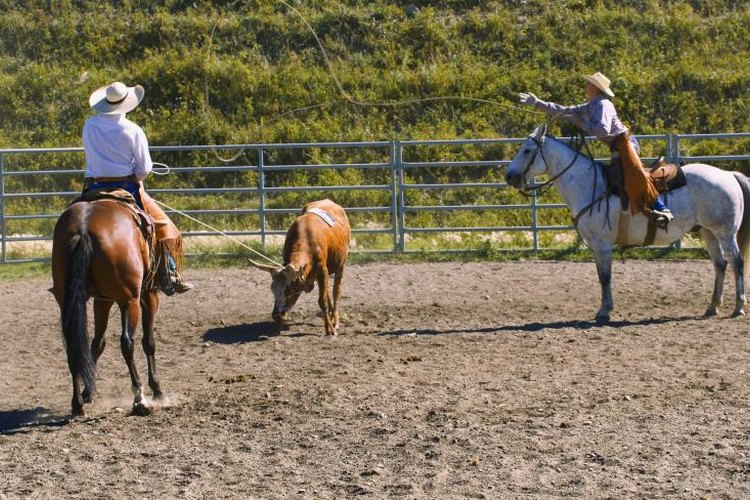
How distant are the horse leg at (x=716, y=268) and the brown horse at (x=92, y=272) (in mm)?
5879

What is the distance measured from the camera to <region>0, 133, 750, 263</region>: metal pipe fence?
53.0 ft

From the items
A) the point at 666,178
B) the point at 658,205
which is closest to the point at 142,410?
the point at 658,205

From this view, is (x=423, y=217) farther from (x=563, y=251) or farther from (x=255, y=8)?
(x=255, y=8)

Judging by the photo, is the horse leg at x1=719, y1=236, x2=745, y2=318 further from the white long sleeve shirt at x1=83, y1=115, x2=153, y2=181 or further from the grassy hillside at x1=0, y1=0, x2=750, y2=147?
the grassy hillside at x1=0, y1=0, x2=750, y2=147

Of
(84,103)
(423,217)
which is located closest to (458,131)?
(423,217)

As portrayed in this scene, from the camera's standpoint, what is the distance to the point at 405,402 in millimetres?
8000

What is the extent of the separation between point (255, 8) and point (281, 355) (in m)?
15.9

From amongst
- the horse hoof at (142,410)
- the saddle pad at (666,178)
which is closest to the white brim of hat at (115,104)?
the horse hoof at (142,410)

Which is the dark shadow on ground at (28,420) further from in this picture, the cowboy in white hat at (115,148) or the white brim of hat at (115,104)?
the white brim of hat at (115,104)

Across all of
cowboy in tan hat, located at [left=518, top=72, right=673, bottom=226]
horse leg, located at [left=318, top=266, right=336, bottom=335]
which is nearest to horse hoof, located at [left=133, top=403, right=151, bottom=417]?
horse leg, located at [left=318, top=266, right=336, bottom=335]

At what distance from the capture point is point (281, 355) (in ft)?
32.6

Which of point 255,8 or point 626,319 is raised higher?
point 255,8

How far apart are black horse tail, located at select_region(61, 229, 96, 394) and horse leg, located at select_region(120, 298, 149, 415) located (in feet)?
1.12

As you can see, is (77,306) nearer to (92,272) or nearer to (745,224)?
(92,272)
